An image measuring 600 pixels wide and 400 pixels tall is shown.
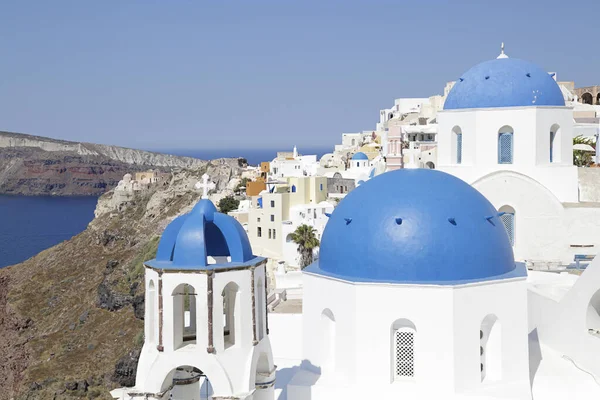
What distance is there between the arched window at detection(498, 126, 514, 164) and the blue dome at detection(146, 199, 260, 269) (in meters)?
11.7

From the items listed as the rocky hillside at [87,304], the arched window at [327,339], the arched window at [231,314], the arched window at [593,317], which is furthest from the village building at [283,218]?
the arched window at [231,314]

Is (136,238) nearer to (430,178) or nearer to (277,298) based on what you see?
(277,298)

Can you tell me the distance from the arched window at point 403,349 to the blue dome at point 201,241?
2.69 metres

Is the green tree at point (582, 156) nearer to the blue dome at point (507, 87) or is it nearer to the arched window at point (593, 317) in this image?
the blue dome at point (507, 87)

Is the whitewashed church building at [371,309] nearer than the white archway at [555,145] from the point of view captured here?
Yes

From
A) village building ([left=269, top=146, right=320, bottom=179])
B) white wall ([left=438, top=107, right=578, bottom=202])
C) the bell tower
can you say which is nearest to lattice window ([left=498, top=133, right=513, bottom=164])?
white wall ([left=438, top=107, right=578, bottom=202])

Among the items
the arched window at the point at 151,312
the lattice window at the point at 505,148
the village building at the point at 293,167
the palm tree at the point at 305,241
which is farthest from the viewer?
the village building at the point at 293,167

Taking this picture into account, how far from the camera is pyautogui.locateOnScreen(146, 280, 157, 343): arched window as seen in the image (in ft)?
36.6

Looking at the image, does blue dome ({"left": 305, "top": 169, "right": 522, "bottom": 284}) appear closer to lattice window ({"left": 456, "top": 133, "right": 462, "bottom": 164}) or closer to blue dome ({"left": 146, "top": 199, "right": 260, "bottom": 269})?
blue dome ({"left": 146, "top": 199, "right": 260, "bottom": 269})

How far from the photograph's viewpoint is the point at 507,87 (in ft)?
69.1

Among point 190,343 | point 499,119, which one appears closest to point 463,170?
point 499,119

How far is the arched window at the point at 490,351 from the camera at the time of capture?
12.8m

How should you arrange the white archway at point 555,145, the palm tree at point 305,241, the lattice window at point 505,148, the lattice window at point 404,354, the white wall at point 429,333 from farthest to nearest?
the palm tree at point 305,241, the white archway at point 555,145, the lattice window at point 505,148, the lattice window at point 404,354, the white wall at point 429,333

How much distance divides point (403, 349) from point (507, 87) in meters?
10.7
